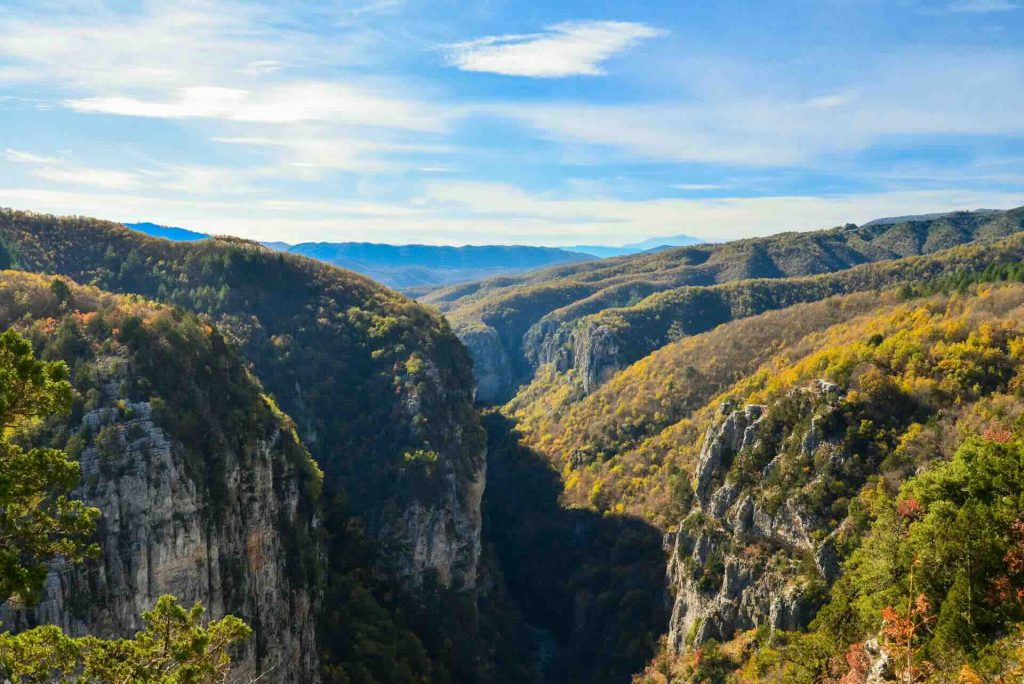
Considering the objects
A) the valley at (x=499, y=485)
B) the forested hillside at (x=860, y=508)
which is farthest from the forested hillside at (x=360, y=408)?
the forested hillside at (x=860, y=508)

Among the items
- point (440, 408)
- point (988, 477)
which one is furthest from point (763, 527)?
point (440, 408)

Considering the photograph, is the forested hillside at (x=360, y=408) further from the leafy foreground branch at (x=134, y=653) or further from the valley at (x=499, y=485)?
the leafy foreground branch at (x=134, y=653)

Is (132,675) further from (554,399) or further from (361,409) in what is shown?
(554,399)

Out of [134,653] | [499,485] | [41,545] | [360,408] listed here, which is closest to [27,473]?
[41,545]

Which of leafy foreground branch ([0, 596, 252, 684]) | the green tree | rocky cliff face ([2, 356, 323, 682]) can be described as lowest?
rocky cliff face ([2, 356, 323, 682])

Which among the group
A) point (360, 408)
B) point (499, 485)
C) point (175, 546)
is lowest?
point (499, 485)

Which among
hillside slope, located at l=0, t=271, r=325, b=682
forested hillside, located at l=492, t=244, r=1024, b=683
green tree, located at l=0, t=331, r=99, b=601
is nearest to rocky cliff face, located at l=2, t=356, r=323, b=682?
hillside slope, located at l=0, t=271, r=325, b=682

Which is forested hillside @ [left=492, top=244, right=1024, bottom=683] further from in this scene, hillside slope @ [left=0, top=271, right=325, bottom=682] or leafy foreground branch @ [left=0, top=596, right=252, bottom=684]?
hillside slope @ [left=0, top=271, right=325, bottom=682]

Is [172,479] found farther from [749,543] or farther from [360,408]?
[749,543]
